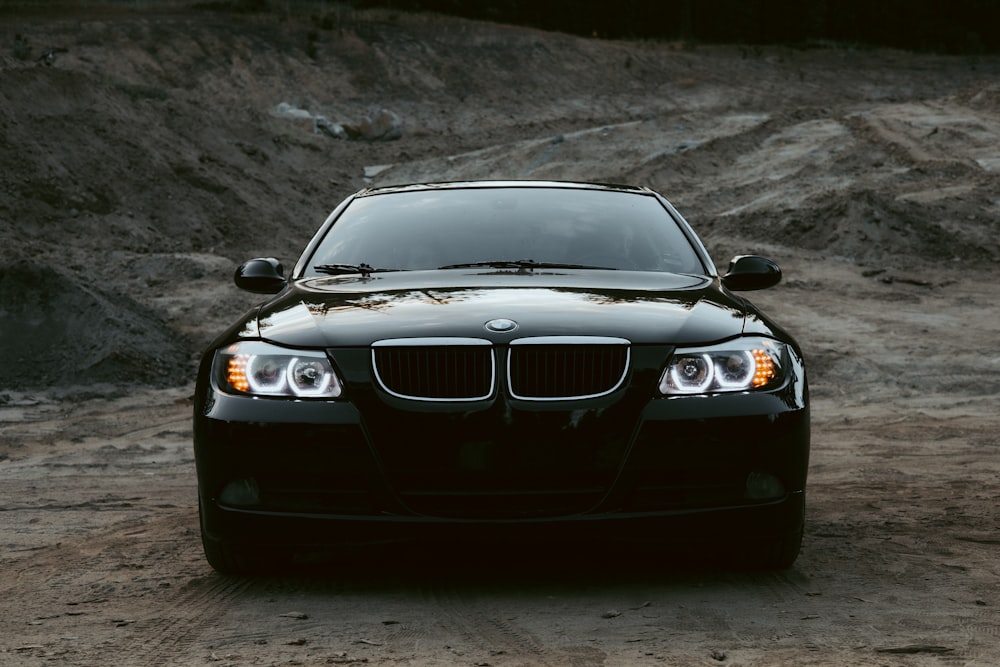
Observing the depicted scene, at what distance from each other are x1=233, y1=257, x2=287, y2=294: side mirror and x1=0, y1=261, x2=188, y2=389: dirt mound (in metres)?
7.25

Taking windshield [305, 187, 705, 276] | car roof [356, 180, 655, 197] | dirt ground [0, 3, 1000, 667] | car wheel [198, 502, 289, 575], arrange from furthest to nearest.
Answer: car roof [356, 180, 655, 197], windshield [305, 187, 705, 276], car wheel [198, 502, 289, 575], dirt ground [0, 3, 1000, 667]

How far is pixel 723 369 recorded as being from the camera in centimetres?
473

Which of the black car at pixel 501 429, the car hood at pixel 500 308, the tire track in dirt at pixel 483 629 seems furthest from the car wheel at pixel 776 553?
the tire track in dirt at pixel 483 629

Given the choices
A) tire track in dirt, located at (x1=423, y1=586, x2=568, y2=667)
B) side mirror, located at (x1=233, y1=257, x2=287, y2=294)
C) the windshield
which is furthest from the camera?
side mirror, located at (x1=233, y1=257, x2=287, y2=294)

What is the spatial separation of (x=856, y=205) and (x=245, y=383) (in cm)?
1871

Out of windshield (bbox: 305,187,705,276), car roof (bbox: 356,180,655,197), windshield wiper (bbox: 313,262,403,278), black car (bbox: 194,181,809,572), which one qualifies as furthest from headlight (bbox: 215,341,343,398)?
car roof (bbox: 356,180,655,197)

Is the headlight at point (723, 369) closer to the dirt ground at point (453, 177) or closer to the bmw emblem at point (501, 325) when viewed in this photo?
the bmw emblem at point (501, 325)

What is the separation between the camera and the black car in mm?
4566

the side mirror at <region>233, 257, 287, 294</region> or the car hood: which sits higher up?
the car hood

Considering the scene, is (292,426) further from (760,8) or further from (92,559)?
(760,8)

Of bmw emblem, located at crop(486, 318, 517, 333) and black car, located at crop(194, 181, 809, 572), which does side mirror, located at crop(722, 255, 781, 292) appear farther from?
bmw emblem, located at crop(486, 318, 517, 333)

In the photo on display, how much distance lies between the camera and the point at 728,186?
88.1 ft

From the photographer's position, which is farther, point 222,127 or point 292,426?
point 222,127

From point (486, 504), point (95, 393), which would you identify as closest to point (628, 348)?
point (486, 504)
